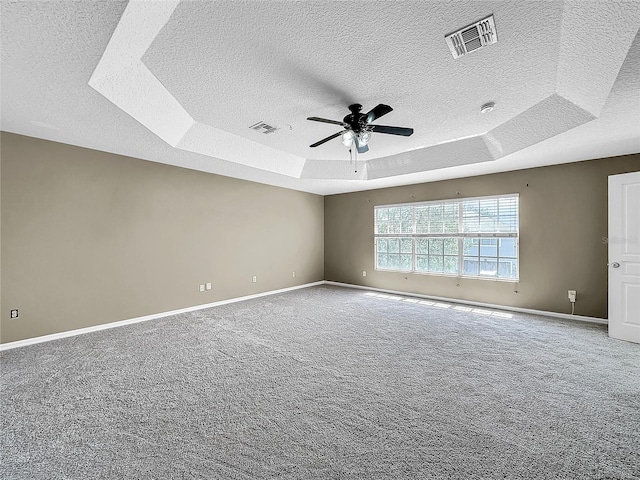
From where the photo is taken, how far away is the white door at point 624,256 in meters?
3.45

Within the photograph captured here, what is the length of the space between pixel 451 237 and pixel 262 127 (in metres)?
4.15

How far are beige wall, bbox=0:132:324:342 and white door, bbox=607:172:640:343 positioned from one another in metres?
5.63

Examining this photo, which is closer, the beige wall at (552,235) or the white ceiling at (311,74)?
the white ceiling at (311,74)

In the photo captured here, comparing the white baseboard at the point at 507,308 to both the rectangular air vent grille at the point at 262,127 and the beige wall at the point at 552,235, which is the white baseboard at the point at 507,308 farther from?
the rectangular air vent grille at the point at 262,127

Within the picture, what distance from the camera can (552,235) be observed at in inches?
176

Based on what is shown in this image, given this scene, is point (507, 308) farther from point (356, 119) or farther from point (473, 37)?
point (473, 37)

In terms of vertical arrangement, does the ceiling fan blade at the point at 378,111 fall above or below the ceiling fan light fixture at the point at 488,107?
below

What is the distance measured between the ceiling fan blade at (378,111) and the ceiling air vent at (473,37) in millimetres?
599

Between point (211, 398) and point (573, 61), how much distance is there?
12.6ft

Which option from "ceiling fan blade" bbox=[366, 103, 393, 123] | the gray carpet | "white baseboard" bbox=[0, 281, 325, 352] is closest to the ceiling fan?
"ceiling fan blade" bbox=[366, 103, 393, 123]

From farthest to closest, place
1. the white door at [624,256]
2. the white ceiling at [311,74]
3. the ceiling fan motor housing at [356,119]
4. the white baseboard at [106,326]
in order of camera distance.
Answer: the white door at [624,256] → the white baseboard at [106,326] → the ceiling fan motor housing at [356,119] → the white ceiling at [311,74]

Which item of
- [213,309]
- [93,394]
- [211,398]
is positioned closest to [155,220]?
[213,309]

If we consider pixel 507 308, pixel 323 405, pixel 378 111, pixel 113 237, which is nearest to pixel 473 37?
pixel 378 111

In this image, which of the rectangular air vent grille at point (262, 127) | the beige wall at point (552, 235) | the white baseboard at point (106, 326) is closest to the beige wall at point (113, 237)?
the white baseboard at point (106, 326)
